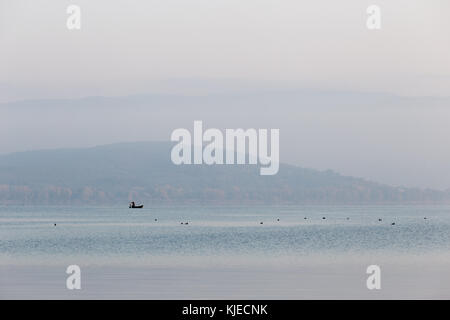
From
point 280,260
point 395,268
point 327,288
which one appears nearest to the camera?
point 327,288

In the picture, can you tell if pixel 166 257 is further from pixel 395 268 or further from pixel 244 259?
pixel 395 268

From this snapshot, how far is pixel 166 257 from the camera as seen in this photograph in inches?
1686

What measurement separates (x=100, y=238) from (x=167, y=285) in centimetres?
3135

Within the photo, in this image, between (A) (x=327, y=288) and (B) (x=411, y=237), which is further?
(B) (x=411, y=237)

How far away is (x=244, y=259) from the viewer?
135ft

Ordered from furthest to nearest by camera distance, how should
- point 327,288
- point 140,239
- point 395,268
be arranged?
point 140,239, point 395,268, point 327,288

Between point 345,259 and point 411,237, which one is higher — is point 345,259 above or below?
below

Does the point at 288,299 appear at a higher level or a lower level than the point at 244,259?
lower
